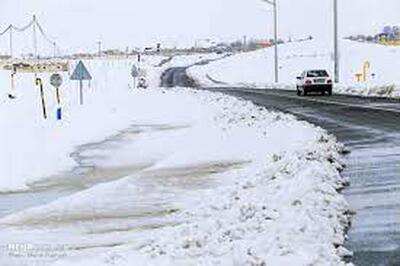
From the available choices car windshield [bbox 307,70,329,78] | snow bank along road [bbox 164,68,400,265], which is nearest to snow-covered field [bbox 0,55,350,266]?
snow bank along road [bbox 164,68,400,265]

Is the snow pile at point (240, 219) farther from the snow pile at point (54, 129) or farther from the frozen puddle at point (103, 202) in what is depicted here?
the snow pile at point (54, 129)

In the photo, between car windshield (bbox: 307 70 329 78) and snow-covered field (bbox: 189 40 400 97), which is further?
snow-covered field (bbox: 189 40 400 97)

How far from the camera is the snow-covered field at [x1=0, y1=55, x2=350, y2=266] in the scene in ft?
30.3

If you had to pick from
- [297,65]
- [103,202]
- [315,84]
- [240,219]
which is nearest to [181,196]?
[103,202]

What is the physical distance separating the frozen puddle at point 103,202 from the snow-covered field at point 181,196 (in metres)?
0.02

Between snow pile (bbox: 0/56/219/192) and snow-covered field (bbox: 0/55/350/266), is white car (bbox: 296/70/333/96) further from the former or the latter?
snow-covered field (bbox: 0/55/350/266)

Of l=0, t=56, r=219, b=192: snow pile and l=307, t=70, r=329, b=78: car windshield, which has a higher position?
l=307, t=70, r=329, b=78: car windshield

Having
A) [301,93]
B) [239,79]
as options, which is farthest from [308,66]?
[301,93]

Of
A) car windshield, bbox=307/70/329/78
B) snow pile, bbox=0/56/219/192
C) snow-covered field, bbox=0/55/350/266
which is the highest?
car windshield, bbox=307/70/329/78

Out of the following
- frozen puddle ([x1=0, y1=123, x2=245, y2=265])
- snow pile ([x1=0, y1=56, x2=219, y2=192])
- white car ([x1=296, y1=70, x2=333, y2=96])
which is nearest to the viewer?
frozen puddle ([x1=0, y1=123, x2=245, y2=265])

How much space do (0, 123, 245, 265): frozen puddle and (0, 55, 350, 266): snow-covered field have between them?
0.02 m

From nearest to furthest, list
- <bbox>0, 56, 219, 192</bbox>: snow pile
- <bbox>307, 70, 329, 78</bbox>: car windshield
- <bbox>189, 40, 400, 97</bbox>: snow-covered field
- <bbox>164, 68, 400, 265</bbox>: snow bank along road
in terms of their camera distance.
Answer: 1. <bbox>164, 68, 400, 265</bbox>: snow bank along road
2. <bbox>0, 56, 219, 192</bbox>: snow pile
3. <bbox>307, 70, 329, 78</bbox>: car windshield
4. <bbox>189, 40, 400, 97</bbox>: snow-covered field

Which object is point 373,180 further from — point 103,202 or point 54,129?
point 54,129

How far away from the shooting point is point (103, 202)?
45.8 ft
